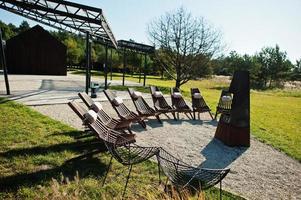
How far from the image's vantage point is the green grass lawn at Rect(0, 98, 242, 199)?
3878 millimetres

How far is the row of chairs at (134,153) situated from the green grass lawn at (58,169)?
27 cm

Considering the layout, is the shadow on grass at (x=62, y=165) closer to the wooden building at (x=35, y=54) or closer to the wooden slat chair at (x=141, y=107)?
the wooden slat chair at (x=141, y=107)

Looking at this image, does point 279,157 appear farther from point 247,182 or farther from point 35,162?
point 35,162

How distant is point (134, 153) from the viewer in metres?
4.95

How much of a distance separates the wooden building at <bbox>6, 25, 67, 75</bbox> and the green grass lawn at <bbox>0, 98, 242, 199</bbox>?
24.4 metres

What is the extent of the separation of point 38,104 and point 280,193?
8993mm

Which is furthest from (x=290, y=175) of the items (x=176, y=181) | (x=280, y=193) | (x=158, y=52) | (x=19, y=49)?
(x=19, y=49)

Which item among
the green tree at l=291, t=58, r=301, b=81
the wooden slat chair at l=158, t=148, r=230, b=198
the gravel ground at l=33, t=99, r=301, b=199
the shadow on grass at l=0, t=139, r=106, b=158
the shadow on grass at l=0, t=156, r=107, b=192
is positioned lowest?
the gravel ground at l=33, t=99, r=301, b=199

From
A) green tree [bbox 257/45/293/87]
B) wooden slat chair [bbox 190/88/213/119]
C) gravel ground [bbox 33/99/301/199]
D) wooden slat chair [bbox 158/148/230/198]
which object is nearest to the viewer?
wooden slat chair [bbox 158/148/230/198]

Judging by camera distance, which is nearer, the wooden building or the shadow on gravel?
the shadow on gravel

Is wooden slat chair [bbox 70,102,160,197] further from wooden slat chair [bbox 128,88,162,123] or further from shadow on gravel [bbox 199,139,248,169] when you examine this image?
wooden slat chair [bbox 128,88,162,123]

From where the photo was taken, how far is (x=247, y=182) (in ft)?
16.6

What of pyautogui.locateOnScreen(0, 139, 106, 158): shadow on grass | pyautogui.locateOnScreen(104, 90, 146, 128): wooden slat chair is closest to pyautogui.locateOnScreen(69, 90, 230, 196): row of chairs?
pyautogui.locateOnScreen(104, 90, 146, 128): wooden slat chair

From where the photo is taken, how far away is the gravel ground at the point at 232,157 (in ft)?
16.1
